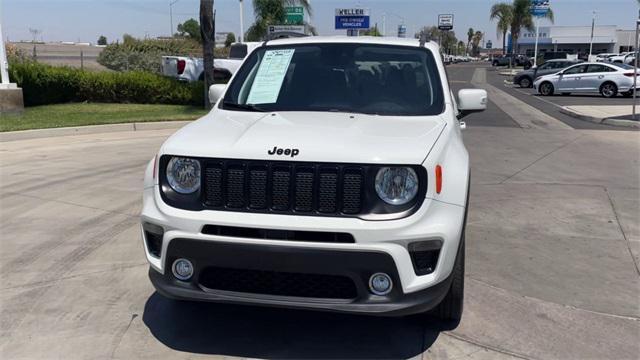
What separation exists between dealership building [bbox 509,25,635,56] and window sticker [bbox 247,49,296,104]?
91011mm

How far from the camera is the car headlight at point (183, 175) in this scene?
132 inches

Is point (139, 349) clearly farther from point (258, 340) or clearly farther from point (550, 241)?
point (550, 241)

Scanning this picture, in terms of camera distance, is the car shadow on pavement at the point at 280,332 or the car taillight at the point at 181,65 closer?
the car shadow on pavement at the point at 280,332

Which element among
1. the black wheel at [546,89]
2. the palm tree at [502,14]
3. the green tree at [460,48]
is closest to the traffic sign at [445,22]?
the palm tree at [502,14]

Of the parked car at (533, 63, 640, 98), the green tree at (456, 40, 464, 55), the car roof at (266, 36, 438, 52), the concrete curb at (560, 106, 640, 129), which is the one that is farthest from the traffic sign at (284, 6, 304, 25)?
the green tree at (456, 40, 464, 55)

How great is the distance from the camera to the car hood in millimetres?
Result: 3162

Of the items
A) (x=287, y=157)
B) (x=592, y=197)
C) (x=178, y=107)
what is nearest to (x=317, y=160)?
(x=287, y=157)

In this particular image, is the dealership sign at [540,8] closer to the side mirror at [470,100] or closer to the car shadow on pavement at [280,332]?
the side mirror at [470,100]

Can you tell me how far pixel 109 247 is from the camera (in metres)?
5.33

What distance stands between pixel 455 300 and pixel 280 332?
112 centimetres

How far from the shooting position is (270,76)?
465 centimetres

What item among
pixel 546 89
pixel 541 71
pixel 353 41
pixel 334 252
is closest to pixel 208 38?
pixel 353 41

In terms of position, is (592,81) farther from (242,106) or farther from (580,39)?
(580,39)

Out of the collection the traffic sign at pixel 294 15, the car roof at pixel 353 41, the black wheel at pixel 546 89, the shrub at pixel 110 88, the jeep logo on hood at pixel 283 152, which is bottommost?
the black wheel at pixel 546 89
